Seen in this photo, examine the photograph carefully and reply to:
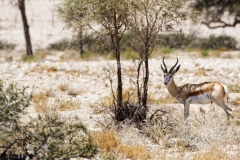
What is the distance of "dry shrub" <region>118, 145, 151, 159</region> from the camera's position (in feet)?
24.4

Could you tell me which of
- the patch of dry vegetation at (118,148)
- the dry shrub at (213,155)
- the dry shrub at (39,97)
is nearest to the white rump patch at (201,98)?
the dry shrub at (213,155)

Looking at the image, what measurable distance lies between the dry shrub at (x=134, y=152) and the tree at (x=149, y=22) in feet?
6.94

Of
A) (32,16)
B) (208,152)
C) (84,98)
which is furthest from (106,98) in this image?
(32,16)

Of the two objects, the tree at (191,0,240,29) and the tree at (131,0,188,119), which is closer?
the tree at (131,0,188,119)

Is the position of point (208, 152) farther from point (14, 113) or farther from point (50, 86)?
point (50, 86)

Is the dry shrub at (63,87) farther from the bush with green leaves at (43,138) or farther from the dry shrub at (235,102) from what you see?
the bush with green leaves at (43,138)

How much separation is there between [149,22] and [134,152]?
Result: 11.1 feet

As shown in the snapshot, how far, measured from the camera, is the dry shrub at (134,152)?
7.45m

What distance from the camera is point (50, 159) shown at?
5918 millimetres

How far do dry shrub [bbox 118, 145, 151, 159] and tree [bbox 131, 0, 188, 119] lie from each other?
6.94 ft

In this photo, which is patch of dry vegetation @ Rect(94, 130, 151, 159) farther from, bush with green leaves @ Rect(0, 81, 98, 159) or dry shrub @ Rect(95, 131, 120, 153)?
bush with green leaves @ Rect(0, 81, 98, 159)

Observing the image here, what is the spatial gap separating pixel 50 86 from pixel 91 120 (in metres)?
4.66

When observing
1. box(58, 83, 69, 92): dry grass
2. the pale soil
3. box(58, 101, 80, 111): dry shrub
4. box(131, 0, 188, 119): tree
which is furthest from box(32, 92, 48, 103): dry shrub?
box(131, 0, 188, 119): tree

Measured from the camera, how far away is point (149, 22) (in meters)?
9.77
